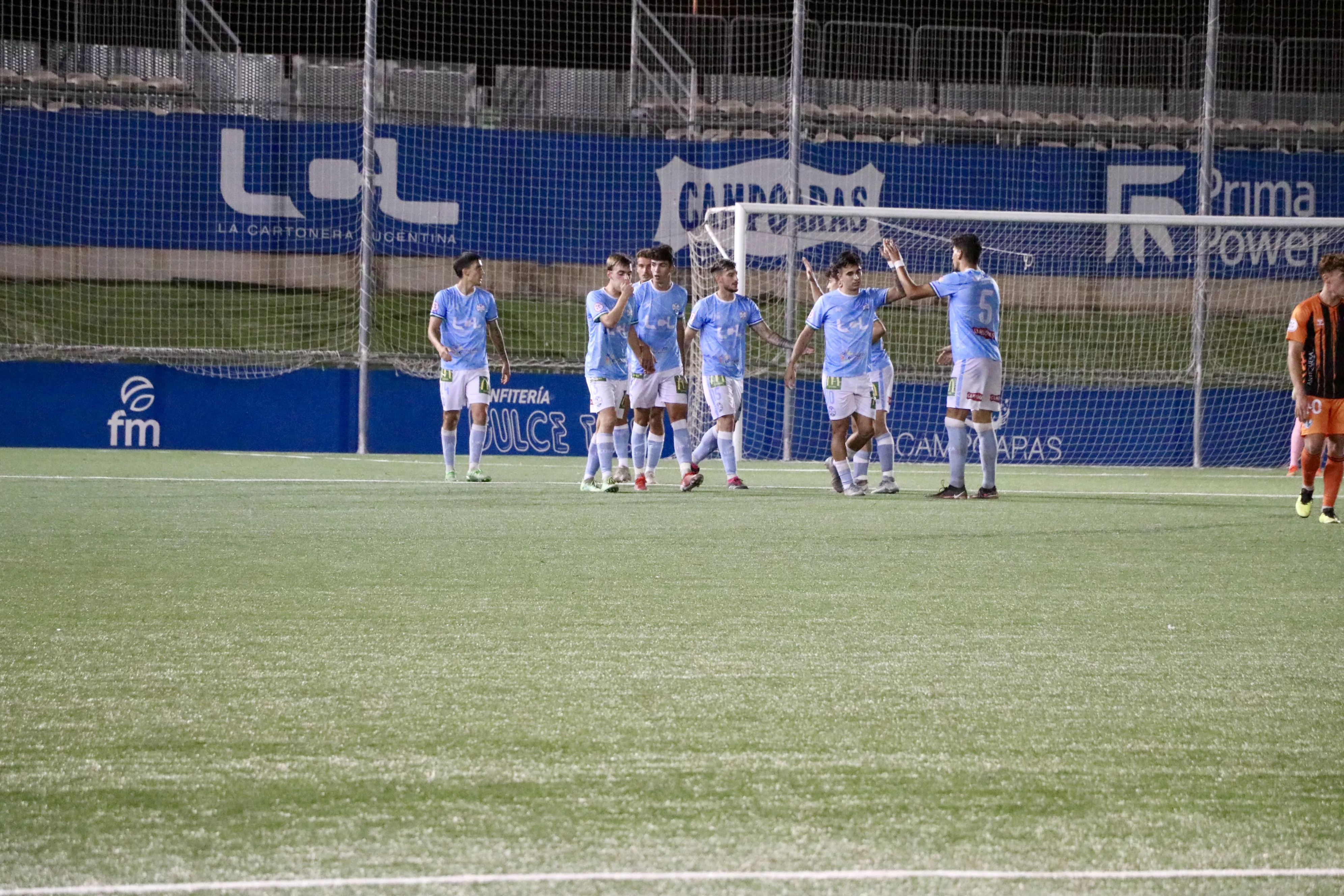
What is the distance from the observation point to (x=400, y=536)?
7027 millimetres

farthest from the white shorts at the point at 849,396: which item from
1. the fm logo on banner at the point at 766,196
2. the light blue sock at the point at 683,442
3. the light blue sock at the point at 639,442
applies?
the fm logo on banner at the point at 766,196

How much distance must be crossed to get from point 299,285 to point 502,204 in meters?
3.04

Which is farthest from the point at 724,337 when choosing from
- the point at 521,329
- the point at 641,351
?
the point at 521,329

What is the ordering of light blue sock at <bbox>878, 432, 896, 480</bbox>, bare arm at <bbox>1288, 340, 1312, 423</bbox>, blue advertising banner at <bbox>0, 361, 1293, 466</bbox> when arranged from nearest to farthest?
bare arm at <bbox>1288, 340, 1312, 423</bbox>, light blue sock at <bbox>878, 432, 896, 480</bbox>, blue advertising banner at <bbox>0, 361, 1293, 466</bbox>

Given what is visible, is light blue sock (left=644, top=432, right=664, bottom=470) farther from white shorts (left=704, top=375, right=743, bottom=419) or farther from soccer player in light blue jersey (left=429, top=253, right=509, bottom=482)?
soccer player in light blue jersey (left=429, top=253, right=509, bottom=482)

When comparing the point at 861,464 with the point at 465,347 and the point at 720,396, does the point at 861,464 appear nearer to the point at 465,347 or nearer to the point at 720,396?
the point at 720,396

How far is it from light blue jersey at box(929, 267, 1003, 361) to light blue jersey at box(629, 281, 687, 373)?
84.3 inches

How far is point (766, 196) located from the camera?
17.7 m

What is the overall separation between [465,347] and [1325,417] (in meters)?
6.17

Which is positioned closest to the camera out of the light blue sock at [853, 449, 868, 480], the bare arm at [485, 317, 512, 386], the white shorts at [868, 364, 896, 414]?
the light blue sock at [853, 449, 868, 480]

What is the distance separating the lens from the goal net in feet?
54.5

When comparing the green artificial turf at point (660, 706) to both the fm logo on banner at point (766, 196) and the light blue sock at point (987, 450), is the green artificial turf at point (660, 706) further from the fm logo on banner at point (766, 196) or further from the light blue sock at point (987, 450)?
the fm logo on banner at point (766, 196)

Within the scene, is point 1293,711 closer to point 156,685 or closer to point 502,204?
point 156,685

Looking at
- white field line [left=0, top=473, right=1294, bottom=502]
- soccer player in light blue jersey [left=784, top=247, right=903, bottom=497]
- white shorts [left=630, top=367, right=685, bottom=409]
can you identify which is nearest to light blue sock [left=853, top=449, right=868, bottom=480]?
soccer player in light blue jersey [left=784, top=247, right=903, bottom=497]
